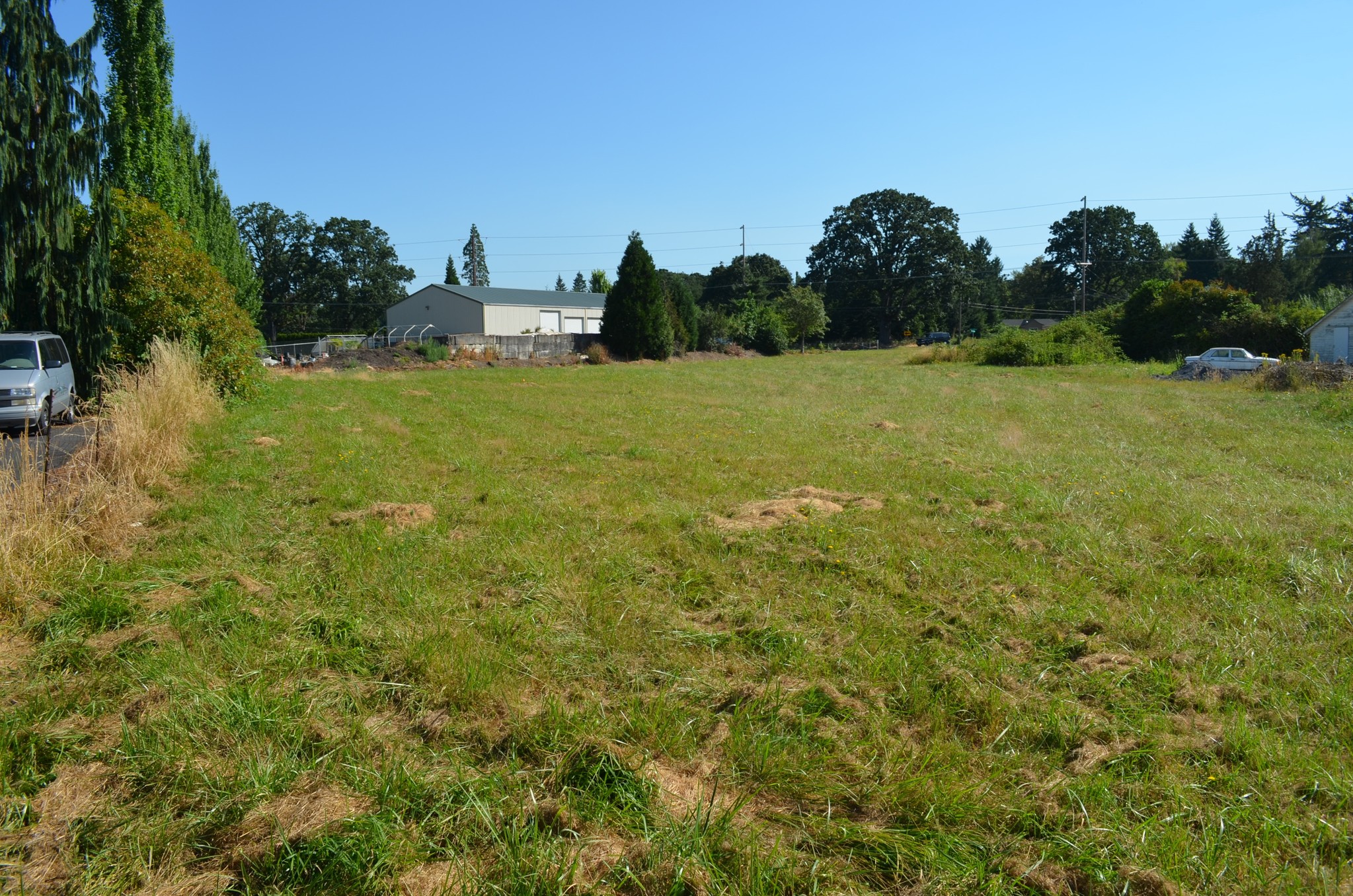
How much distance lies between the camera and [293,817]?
2.99m

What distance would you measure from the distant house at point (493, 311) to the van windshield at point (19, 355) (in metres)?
36.4

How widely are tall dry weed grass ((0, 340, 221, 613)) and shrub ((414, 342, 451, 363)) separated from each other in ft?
82.2

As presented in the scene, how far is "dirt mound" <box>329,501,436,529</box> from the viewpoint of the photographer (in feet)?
23.9

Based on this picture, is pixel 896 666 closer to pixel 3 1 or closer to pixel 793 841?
pixel 793 841

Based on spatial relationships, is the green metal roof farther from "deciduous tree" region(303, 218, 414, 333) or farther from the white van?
the white van

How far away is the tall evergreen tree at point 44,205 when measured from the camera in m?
16.4

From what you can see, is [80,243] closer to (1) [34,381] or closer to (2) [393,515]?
(1) [34,381]

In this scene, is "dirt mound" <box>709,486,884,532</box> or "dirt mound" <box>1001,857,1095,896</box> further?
"dirt mound" <box>709,486,884,532</box>

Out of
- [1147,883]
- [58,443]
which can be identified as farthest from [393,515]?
[58,443]

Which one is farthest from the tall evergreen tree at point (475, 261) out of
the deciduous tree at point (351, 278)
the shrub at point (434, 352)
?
the shrub at point (434, 352)

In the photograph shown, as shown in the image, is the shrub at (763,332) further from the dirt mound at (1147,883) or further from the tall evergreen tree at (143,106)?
the dirt mound at (1147,883)

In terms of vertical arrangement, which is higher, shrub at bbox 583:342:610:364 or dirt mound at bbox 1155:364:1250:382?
shrub at bbox 583:342:610:364

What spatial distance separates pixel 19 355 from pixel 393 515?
1121 centimetres

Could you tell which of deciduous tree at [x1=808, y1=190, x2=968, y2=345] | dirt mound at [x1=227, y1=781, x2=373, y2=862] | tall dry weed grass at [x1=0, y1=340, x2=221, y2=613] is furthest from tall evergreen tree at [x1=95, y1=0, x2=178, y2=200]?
deciduous tree at [x1=808, y1=190, x2=968, y2=345]
